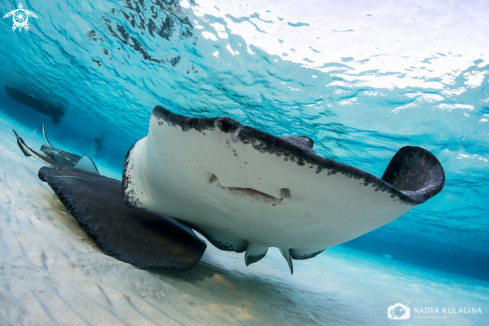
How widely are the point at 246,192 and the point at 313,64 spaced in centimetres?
833

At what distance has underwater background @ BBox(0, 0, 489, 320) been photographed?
6820mm

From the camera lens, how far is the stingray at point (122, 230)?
2.26 meters

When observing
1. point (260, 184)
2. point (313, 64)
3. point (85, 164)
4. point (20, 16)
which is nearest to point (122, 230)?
point (260, 184)

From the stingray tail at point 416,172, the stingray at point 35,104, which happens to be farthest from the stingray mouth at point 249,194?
the stingray at point 35,104

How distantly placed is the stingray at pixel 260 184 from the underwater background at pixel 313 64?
6779 mm

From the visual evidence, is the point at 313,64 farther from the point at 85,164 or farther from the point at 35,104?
the point at 35,104

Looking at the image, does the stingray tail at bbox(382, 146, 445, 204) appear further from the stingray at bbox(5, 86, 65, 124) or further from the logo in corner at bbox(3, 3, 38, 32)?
the stingray at bbox(5, 86, 65, 124)

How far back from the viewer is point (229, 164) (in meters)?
1.43

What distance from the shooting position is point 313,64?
28.2ft

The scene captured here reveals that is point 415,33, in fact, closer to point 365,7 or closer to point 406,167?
point 365,7

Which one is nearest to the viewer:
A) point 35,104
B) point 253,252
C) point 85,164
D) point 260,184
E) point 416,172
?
point 260,184

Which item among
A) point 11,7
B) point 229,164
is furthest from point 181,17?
point 11,7

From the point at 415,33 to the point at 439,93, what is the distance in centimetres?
265

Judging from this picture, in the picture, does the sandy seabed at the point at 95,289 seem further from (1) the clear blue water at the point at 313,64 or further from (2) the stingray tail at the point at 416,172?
(1) the clear blue water at the point at 313,64
